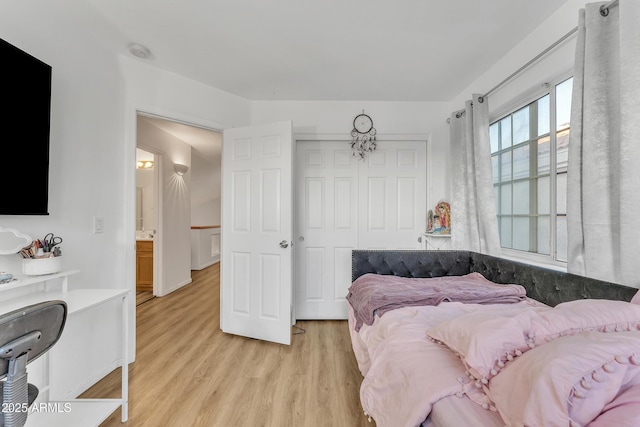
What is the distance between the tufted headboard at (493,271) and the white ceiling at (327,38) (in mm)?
1660

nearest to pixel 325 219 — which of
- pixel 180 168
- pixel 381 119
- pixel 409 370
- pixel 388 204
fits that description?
pixel 388 204

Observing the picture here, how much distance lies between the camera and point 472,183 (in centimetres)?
222

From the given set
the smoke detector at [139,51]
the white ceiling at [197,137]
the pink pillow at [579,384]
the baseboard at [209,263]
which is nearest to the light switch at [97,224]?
the smoke detector at [139,51]

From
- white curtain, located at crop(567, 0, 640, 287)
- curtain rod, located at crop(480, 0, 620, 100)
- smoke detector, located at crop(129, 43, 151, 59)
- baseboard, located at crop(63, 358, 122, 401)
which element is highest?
smoke detector, located at crop(129, 43, 151, 59)

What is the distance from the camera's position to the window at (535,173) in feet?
5.55

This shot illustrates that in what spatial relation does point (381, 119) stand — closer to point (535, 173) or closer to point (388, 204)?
point (388, 204)

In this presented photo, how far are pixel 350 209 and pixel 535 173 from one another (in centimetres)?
164

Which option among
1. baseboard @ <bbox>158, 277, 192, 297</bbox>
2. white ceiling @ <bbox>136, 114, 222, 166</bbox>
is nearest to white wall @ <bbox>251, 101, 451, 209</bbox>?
white ceiling @ <bbox>136, 114, 222, 166</bbox>

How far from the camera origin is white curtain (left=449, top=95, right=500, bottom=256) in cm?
207

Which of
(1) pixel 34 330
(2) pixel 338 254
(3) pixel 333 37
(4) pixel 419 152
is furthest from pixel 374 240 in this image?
(1) pixel 34 330

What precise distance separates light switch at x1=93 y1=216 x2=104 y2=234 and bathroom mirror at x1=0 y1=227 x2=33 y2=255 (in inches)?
18.9

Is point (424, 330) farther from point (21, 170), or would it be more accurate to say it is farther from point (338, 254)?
point (21, 170)

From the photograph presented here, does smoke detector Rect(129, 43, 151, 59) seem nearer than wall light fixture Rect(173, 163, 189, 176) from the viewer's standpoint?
Yes

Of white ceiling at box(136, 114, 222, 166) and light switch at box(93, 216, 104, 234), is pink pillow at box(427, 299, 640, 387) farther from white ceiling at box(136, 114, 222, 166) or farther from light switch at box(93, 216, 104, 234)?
white ceiling at box(136, 114, 222, 166)
